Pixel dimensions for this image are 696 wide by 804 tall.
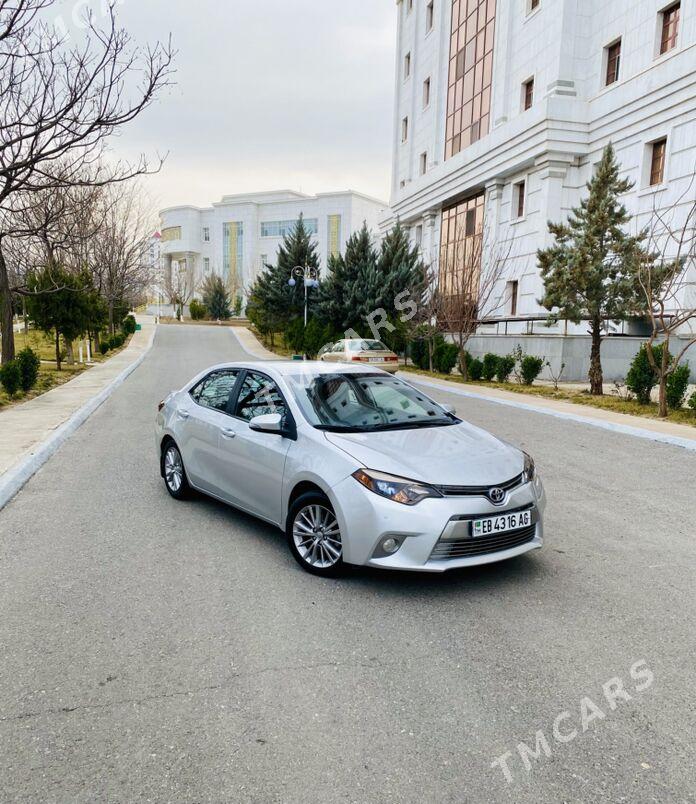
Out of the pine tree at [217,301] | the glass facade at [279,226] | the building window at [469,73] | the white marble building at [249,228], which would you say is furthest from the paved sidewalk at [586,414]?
the glass facade at [279,226]

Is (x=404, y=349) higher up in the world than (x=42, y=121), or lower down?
lower down

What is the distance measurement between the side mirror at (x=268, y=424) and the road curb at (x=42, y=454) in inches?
126

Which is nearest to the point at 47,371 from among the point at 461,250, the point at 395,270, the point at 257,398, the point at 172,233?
the point at 257,398

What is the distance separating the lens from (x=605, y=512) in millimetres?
6066

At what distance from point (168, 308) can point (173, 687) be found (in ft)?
308

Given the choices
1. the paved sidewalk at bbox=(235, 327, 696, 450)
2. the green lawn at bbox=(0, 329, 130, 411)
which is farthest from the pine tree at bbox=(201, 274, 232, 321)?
the paved sidewalk at bbox=(235, 327, 696, 450)

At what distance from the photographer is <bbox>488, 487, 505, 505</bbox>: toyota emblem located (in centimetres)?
398

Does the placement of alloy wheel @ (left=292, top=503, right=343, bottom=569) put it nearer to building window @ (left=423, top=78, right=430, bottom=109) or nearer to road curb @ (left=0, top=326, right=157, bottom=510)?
road curb @ (left=0, top=326, right=157, bottom=510)

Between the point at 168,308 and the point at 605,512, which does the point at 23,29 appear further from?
the point at 168,308

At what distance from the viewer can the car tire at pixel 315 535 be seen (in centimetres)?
423

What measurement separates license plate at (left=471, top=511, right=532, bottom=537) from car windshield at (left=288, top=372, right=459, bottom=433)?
116 cm

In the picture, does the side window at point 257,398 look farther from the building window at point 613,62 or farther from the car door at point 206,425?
the building window at point 613,62

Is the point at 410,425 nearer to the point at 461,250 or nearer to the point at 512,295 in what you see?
the point at 512,295

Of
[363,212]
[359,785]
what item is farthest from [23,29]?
[363,212]
